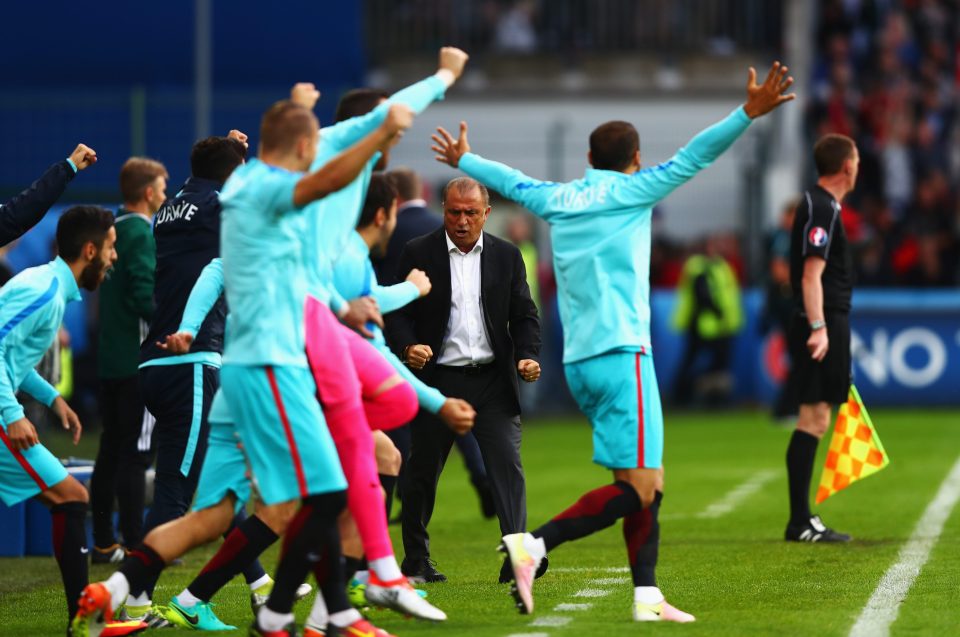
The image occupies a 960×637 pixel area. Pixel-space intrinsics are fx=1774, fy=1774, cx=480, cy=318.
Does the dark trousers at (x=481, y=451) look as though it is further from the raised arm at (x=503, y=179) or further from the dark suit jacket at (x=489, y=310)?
the raised arm at (x=503, y=179)

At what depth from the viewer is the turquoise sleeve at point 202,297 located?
7.50 meters

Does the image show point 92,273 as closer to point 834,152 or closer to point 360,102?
point 360,102

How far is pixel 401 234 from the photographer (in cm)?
1005

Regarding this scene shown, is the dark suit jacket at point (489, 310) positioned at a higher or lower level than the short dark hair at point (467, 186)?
lower

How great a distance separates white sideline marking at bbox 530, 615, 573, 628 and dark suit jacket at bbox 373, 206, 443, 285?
3128 millimetres

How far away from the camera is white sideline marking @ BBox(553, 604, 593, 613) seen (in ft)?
24.5

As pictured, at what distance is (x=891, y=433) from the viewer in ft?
59.1

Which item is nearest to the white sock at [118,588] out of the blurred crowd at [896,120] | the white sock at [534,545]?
the white sock at [534,545]

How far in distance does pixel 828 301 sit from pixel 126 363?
3976mm

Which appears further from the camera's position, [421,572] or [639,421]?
[421,572]

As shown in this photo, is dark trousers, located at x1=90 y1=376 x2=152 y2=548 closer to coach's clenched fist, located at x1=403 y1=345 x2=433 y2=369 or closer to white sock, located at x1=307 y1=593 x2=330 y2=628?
coach's clenched fist, located at x1=403 y1=345 x2=433 y2=369

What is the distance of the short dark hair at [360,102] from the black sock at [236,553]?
231 centimetres

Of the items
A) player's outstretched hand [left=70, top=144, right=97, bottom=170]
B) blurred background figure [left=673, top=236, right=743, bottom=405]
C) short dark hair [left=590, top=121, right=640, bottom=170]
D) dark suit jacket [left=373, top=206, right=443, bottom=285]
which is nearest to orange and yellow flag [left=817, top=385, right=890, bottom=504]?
dark suit jacket [left=373, top=206, right=443, bottom=285]

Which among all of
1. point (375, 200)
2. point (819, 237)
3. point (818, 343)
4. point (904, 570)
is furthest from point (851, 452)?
point (375, 200)
